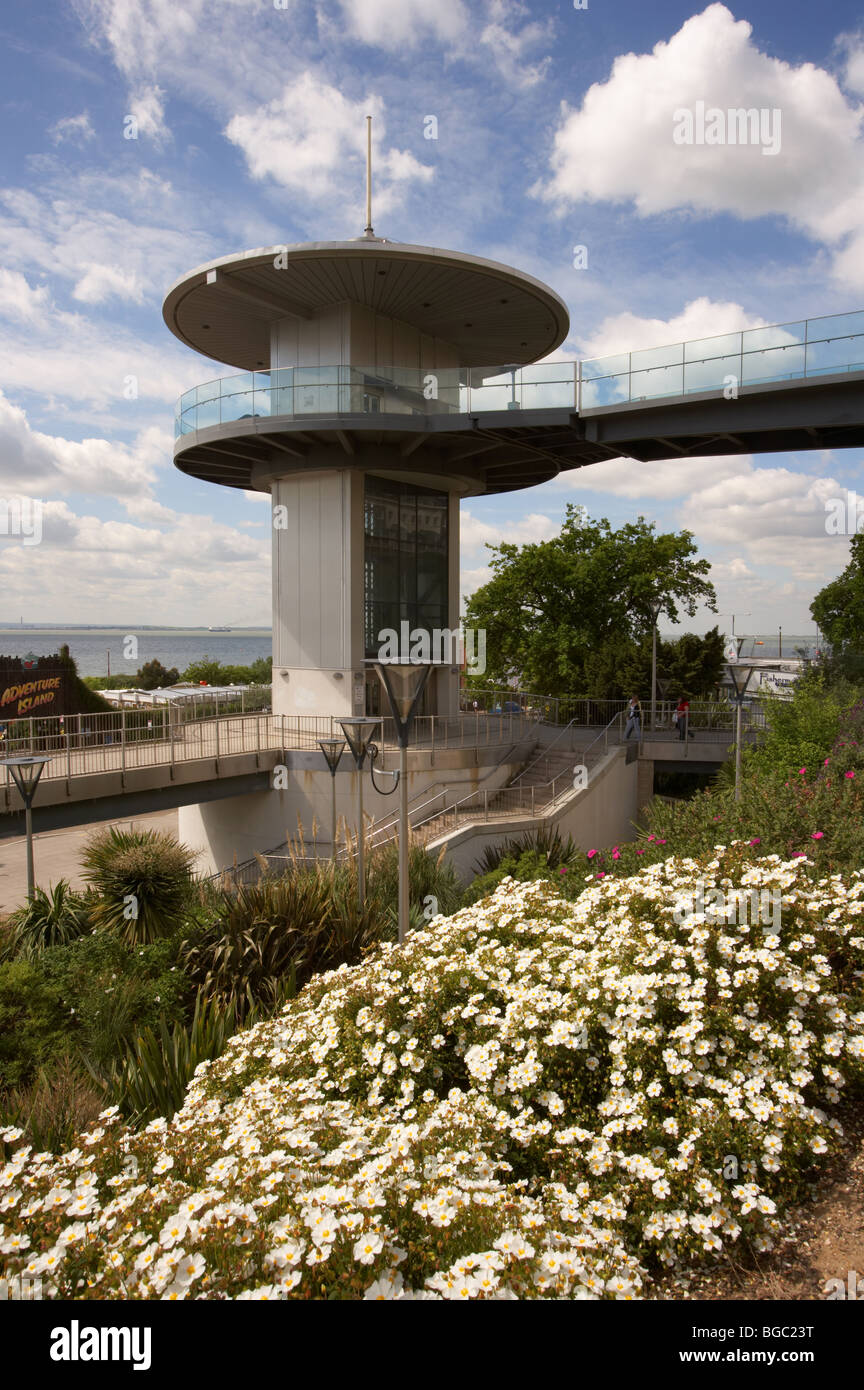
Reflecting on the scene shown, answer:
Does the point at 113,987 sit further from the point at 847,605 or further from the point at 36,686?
the point at 847,605

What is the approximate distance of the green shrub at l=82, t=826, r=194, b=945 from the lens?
11.9 m

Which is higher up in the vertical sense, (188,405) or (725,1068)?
(188,405)

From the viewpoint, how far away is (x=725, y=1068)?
169 inches

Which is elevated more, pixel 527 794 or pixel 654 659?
pixel 654 659

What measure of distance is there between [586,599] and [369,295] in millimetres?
16938

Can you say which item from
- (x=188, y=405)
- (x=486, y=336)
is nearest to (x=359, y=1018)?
(x=188, y=405)

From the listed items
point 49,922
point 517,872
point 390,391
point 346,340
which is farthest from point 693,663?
point 49,922

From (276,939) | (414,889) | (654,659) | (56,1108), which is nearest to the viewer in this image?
(56,1108)

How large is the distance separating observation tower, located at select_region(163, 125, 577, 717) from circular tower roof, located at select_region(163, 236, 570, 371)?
56 millimetres

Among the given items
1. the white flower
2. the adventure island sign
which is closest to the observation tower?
the adventure island sign

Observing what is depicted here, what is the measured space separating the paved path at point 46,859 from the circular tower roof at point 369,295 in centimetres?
1401

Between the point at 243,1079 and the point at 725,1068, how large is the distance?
2908 mm

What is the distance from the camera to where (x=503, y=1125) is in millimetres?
4086
